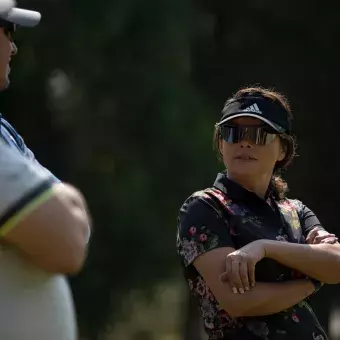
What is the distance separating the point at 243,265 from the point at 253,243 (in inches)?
3.2

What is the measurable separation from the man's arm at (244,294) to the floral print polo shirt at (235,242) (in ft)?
0.10

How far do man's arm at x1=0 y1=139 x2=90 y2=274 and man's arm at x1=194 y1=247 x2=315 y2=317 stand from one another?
2.38 feet

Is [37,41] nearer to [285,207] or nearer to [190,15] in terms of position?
[190,15]

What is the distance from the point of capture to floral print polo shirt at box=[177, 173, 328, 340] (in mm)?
3129

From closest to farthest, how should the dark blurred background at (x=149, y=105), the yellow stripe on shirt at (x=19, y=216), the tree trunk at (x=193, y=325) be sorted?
1. the yellow stripe on shirt at (x=19, y=216)
2. the dark blurred background at (x=149, y=105)
3. the tree trunk at (x=193, y=325)

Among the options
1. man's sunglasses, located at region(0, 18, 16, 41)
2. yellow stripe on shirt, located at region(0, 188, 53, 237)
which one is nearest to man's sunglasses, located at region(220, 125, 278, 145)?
man's sunglasses, located at region(0, 18, 16, 41)

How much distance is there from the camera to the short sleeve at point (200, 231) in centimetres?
313

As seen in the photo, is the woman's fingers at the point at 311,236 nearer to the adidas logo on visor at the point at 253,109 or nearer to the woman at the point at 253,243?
the woman at the point at 253,243

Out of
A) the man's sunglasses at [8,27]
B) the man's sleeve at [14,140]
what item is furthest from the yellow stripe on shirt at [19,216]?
the man's sunglasses at [8,27]

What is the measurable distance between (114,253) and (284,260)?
7.11 meters

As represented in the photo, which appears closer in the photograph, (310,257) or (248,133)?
(310,257)

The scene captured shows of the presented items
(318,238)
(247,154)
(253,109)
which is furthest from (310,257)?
(253,109)

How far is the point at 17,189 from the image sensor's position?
7.88 ft

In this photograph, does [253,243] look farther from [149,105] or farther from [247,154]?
[149,105]
